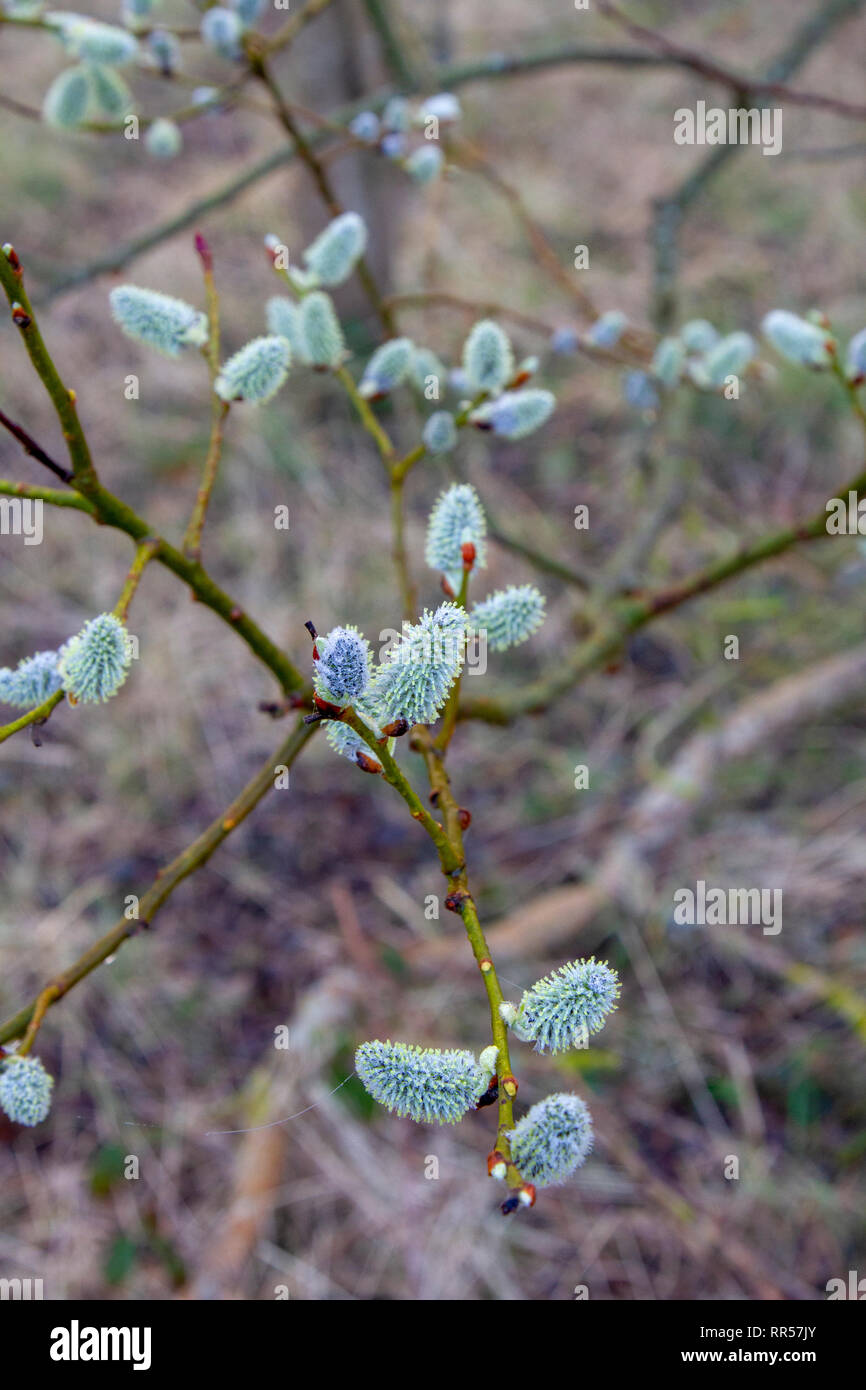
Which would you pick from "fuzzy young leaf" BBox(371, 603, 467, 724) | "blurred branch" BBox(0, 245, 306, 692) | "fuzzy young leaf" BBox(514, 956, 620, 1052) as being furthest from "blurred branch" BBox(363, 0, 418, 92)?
"fuzzy young leaf" BBox(514, 956, 620, 1052)

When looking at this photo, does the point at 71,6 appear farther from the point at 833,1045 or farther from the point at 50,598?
the point at 833,1045

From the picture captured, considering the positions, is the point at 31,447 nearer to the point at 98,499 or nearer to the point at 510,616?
the point at 98,499

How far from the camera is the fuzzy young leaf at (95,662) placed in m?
0.73

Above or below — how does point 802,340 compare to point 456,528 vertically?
above

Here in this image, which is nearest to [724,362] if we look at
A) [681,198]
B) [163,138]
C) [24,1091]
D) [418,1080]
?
[681,198]

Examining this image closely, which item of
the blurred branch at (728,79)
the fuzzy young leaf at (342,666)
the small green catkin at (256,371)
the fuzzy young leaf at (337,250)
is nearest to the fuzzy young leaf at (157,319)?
the small green catkin at (256,371)

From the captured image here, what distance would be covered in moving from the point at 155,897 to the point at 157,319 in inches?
21.1

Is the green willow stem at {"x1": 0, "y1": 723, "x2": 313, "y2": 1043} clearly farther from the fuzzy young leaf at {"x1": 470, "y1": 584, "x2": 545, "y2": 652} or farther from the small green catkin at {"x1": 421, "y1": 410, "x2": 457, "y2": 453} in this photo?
the small green catkin at {"x1": 421, "y1": 410, "x2": 457, "y2": 453}

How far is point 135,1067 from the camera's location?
6.65ft

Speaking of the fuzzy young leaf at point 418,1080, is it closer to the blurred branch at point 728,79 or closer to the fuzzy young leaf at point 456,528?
the fuzzy young leaf at point 456,528

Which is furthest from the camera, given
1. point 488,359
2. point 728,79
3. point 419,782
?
point 419,782

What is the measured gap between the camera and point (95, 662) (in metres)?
0.73

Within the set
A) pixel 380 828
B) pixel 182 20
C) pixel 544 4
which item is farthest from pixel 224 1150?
pixel 544 4

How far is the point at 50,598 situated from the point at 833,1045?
2.24 m
